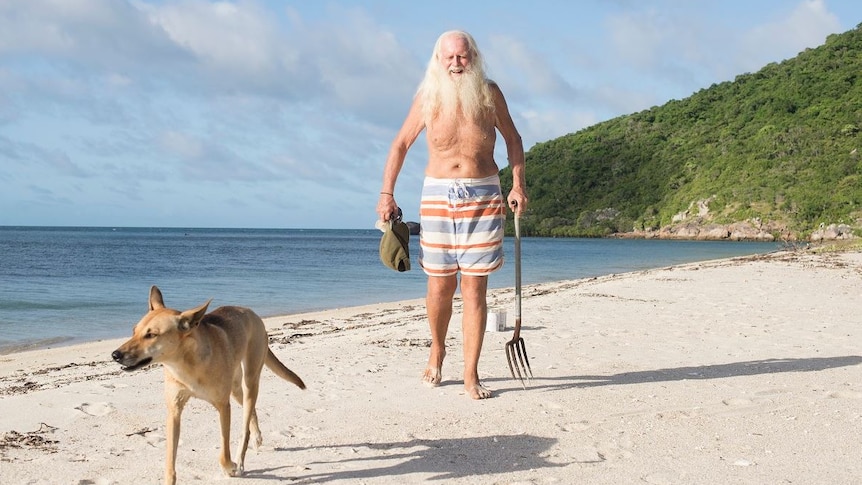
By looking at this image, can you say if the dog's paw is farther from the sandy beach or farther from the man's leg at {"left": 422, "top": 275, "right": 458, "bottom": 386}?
the man's leg at {"left": 422, "top": 275, "right": 458, "bottom": 386}

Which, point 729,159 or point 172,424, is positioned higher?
point 729,159

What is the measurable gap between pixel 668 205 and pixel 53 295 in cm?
7166

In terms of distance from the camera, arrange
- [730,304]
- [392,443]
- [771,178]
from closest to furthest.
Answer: [392,443]
[730,304]
[771,178]

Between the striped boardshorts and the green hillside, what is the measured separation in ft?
190

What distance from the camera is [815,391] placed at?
604 centimetres

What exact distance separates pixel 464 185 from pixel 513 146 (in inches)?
25.2

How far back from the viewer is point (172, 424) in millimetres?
3838

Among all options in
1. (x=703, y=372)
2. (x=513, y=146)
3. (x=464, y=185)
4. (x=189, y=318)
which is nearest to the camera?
(x=189, y=318)

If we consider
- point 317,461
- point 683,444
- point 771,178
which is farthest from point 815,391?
point 771,178

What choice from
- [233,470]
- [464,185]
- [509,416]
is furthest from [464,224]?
[233,470]

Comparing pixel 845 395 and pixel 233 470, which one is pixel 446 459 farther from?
pixel 845 395

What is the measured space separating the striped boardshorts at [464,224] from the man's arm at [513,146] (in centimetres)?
15

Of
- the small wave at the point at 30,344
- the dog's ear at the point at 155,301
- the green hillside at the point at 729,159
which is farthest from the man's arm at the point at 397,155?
the green hillside at the point at 729,159

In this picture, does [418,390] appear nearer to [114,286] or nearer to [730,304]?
[730,304]
